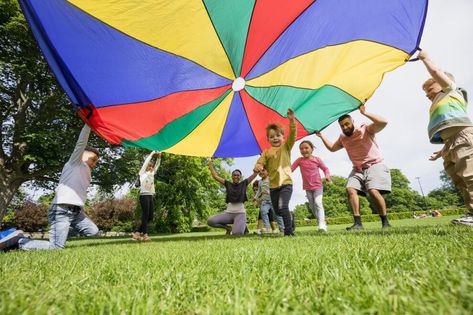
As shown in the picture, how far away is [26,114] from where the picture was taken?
1291 centimetres

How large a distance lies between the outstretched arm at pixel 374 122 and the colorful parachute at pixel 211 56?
27 centimetres

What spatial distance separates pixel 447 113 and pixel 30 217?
99.6ft

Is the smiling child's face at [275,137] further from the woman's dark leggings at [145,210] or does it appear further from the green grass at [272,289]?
the woman's dark leggings at [145,210]

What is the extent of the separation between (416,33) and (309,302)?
160 inches

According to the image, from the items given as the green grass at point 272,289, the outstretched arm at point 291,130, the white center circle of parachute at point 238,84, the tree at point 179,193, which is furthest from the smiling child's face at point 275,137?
the tree at point 179,193

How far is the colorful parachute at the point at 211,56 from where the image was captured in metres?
3.75

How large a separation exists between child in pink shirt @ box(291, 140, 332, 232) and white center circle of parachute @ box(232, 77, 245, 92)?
5.68ft

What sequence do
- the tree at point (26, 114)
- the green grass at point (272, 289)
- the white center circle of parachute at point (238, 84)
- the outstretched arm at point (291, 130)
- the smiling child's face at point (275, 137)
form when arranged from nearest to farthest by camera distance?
the green grass at point (272, 289) < the outstretched arm at point (291, 130) < the smiling child's face at point (275, 137) < the white center circle of parachute at point (238, 84) < the tree at point (26, 114)

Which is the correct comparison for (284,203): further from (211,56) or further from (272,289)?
(272,289)

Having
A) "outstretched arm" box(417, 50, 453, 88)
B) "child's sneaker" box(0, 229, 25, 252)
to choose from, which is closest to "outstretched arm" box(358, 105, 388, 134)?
"outstretched arm" box(417, 50, 453, 88)

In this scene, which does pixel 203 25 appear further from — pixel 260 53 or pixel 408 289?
pixel 408 289

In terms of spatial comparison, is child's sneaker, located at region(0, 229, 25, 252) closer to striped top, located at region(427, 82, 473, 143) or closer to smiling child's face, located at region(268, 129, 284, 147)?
smiling child's face, located at region(268, 129, 284, 147)

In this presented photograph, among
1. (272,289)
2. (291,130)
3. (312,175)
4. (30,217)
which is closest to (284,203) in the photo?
(291,130)

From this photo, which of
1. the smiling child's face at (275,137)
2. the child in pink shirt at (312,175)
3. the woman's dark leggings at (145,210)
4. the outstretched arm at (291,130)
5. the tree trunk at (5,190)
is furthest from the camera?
the tree trunk at (5,190)
